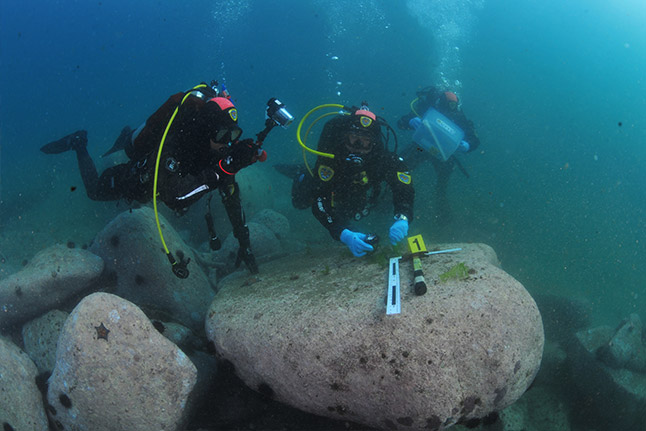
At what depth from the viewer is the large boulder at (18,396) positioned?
3.08m

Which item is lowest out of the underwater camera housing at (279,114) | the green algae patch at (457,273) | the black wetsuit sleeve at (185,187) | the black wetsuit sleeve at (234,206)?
the green algae patch at (457,273)

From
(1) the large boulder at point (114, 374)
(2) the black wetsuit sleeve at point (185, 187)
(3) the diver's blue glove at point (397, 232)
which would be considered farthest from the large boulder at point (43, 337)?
(3) the diver's blue glove at point (397, 232)

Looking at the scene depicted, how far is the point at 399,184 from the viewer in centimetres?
526

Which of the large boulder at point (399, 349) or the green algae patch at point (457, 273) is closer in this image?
the large boulder at point (399, 349)

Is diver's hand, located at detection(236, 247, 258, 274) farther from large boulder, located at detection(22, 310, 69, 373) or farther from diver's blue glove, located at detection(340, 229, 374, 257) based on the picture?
large boulder, located at detection(22, 310, 69, 373)

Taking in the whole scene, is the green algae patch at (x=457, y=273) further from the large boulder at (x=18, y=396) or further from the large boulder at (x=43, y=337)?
the large boulder at (x=43, y=337)

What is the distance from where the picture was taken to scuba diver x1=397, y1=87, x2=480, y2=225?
8625mm

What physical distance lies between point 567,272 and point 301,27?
49384 millimetres

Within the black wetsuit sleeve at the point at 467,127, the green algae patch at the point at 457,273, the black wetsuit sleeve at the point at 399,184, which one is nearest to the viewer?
the green algae patch at the point at 457,273

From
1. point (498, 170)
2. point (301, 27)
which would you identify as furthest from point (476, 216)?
point (301, 27)

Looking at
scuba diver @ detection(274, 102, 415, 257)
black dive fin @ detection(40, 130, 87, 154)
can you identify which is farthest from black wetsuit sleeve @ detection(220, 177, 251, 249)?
black dive fin @ detection(40, 130, 87, 154)

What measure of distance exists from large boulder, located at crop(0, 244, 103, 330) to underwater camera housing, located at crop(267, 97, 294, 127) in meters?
3.63

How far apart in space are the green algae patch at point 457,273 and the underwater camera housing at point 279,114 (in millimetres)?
2382

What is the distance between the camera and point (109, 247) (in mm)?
5352
